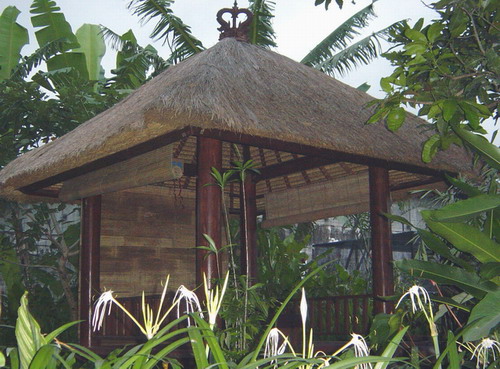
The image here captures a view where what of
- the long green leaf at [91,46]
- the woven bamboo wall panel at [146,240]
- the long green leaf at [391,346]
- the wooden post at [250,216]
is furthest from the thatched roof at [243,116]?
the long green leaf at [91,46]

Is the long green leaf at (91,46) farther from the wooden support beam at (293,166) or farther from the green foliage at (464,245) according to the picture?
the green foliage at (464,245)

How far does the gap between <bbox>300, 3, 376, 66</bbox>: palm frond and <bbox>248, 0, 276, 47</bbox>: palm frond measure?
70 centimetres

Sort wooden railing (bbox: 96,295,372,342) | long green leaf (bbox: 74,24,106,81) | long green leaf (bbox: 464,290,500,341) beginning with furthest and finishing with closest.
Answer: long green leaf (bbox: 74,24,106,81) → wooden railing (bbox: 96,295,372,342) → long green leaf (bbox: 464,290,500,341)

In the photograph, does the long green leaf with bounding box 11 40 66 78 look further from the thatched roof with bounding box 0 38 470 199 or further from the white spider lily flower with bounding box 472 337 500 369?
the white spider lily flower with bounding box 472 337 500 369

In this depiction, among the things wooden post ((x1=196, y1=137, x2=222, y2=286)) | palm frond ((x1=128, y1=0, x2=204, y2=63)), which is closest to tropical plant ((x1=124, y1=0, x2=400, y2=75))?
palm frond ((x1=128, y1=0, x2=204, y2=63))

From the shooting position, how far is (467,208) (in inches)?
75.1

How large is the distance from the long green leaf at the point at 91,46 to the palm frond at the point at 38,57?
1.68 metres

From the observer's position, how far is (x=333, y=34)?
398 inches

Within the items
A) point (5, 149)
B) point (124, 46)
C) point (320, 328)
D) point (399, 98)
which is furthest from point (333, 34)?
point (399, 98)

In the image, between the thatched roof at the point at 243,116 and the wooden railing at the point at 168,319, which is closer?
the thatched roof at the point at 243,116

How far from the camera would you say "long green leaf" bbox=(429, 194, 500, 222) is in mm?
1886

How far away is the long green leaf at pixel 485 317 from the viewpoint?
1.61m

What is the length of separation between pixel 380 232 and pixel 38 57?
6.03 m

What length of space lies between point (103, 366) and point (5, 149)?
695cm
